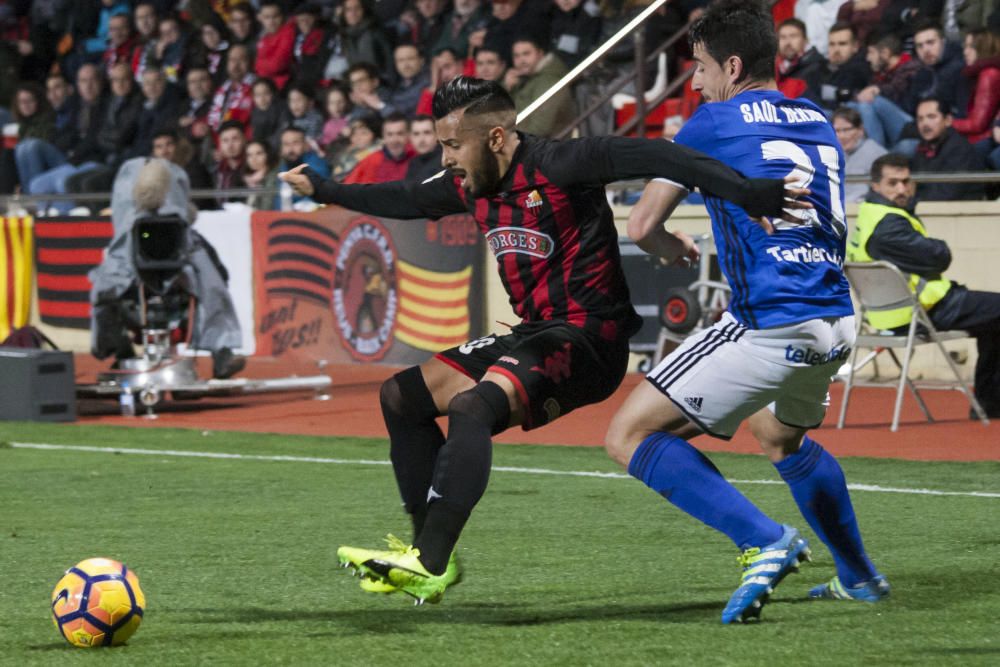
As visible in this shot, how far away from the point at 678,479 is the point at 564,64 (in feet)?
38.6

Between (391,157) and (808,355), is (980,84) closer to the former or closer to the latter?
(391,157)

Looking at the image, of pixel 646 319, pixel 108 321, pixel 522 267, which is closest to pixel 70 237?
pixel 108 321

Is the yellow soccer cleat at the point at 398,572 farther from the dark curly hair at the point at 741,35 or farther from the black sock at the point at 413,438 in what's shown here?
the dark curly hair at the point at 741,35

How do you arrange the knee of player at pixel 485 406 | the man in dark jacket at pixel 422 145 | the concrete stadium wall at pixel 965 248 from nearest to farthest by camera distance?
the knee of player at pixel 485 406, the concrete stadium wall at pixel 965 248, the man in dark jacket at pixel 422 145

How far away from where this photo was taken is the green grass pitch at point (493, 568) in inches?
198

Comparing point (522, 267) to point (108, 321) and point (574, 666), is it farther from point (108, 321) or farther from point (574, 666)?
point (108, 321)

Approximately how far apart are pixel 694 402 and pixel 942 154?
9.05 meters

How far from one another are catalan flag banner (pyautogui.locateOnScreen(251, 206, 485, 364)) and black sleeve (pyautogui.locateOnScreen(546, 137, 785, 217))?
983cm

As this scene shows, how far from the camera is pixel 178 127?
20.8 m

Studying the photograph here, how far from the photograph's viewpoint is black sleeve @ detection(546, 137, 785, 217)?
505 cm

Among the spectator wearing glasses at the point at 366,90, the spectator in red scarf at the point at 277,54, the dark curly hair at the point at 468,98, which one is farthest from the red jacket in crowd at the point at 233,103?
the dark curly hair at the point at 468,98

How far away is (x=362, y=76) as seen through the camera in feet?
60.9

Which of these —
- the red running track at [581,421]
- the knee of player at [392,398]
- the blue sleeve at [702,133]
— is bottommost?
the red running track at [581,421]

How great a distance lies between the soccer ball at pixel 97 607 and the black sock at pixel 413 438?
1040 millimetres
